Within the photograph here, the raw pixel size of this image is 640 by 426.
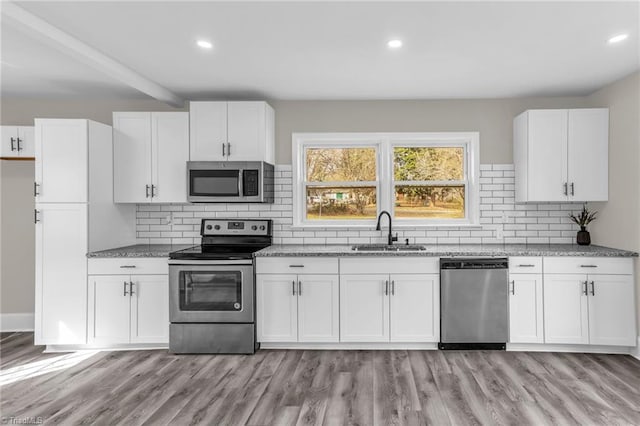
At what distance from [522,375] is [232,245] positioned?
9.66 ft

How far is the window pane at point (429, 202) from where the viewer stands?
4707 millimetres

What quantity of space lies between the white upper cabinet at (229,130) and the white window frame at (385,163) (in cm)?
52

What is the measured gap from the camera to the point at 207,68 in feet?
12.0

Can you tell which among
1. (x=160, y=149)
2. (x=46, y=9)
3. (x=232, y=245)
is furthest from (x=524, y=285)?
(x=46, y=9)

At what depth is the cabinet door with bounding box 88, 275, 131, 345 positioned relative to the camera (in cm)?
396

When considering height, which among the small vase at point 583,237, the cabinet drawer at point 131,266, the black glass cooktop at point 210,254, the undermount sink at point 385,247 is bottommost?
the cabinet drawer at point 131,266

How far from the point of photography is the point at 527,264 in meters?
3.89

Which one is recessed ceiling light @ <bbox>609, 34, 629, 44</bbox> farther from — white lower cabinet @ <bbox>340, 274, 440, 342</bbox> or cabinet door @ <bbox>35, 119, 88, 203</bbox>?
cabinet door @ <bbox>35, 119, 88, 203</bbox>

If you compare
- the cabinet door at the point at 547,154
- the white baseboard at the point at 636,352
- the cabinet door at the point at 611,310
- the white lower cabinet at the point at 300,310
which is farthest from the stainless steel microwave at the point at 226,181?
the white baseboard at the point at 636,352

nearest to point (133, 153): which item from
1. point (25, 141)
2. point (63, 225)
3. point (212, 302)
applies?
point (63, 225)

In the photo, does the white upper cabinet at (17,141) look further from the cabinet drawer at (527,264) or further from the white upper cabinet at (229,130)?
the cabinet drawer at (527,264)

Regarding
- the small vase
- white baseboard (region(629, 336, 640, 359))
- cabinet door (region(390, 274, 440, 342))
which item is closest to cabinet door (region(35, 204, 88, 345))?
cabinet door (region(390, 274, 440, 342))

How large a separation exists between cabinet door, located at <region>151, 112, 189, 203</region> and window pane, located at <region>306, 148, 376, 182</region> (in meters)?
1.33

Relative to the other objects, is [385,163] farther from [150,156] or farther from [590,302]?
[150,156]
